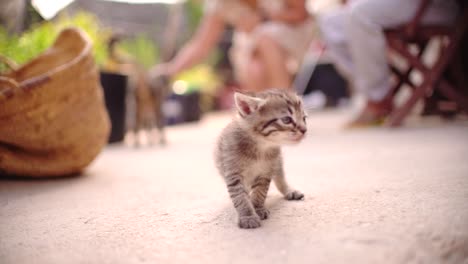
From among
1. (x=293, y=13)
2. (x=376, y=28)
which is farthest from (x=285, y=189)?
(x=293, y=13)

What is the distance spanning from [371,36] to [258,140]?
2414mm

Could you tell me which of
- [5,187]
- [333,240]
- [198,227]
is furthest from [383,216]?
[5,187]

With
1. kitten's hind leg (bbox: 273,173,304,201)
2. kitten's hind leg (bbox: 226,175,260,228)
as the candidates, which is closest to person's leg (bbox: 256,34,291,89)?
kitten's hind leg (bbox: 273,173,304,201)

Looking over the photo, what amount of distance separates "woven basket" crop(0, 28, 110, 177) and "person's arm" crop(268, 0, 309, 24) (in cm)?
296

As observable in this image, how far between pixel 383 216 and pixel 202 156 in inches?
77.2

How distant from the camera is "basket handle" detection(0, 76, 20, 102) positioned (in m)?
1.76

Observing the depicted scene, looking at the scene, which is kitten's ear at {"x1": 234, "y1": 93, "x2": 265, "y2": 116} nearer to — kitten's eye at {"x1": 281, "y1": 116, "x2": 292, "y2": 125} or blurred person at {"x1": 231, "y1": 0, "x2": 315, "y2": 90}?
kitten's eye at {"x1": 281, "y1": 116, "x2": 292, "y2": 125}

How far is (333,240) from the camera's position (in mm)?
988

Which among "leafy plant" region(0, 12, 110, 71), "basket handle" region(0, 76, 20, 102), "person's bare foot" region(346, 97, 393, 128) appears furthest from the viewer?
"person's bare foot" region(346, 97, 393, 128)

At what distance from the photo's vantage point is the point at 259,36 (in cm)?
465

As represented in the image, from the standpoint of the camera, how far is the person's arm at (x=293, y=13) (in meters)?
4.57

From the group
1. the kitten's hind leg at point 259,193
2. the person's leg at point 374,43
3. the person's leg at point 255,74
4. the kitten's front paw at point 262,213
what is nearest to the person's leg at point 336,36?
the person's leg at point 374,43

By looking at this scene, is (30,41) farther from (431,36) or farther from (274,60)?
(431,36)

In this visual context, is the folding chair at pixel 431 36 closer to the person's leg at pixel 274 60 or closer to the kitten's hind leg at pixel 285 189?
the person's leg at pixel 274 60
